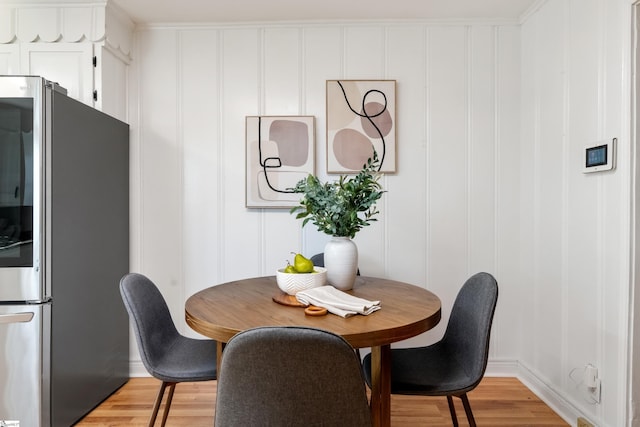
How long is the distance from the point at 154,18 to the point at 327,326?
252cm

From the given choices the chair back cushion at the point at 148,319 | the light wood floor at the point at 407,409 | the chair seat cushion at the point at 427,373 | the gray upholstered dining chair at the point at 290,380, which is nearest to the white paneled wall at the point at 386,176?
the light wood floor at the point at 407,409

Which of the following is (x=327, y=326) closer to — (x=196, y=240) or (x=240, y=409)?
(x=240, y=409)

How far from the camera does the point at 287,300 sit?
4.97 ft

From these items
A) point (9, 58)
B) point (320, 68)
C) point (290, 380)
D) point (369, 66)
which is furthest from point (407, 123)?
point (9, 58)

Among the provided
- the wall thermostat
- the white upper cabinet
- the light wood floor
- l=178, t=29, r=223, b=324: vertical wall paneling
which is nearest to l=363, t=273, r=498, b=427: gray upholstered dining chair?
the light wood floor

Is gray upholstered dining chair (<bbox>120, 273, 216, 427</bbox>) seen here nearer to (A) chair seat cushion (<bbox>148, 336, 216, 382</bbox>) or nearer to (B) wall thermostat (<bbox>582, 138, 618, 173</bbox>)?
(A) chair seat cushion (<bbox>148, 336, 216, 382</bbox>)

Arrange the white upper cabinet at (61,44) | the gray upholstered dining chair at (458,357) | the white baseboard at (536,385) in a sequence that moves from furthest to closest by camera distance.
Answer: the white upper cabinet at (61,44), the white baseboard at (536,385), the gray upholstered dining chair at (458,357)

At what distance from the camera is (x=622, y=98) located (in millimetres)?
1653

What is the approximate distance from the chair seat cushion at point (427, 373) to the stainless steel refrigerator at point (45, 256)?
159 centimetres

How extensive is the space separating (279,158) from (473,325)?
1.64 m

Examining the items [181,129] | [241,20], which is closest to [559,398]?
[181,129]

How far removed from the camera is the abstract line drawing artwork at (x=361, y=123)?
101 inches

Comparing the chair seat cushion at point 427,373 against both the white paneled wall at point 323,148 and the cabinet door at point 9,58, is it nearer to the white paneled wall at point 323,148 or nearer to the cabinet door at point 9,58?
the white paneled wall at point 323,148

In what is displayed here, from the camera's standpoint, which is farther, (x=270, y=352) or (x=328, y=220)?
(x=328, y=220)
